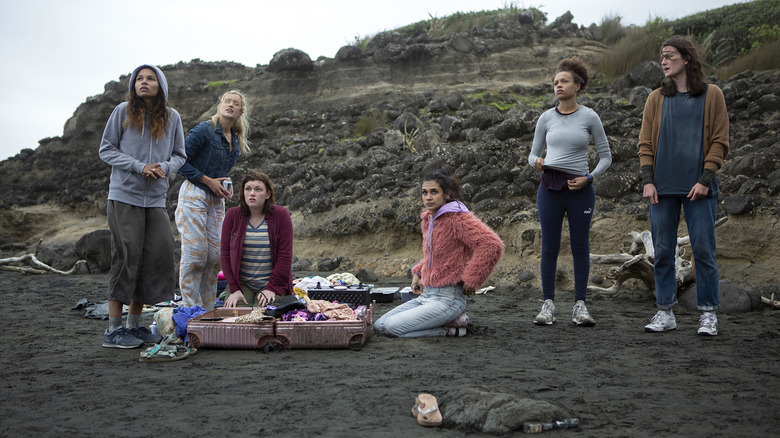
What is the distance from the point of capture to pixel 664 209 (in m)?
4.79

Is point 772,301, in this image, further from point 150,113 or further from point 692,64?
point 150,113

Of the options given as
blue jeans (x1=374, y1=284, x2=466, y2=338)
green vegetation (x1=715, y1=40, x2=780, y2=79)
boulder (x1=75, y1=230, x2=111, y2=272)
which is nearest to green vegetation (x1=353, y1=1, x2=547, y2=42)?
green vegetation (x1=715, y1=40, x2=780, y2=79)

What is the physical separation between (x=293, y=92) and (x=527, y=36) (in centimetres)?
828

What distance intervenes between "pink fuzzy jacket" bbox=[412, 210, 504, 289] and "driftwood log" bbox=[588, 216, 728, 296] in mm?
2924

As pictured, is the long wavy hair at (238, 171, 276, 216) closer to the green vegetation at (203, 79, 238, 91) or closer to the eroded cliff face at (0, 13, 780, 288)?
the eroded cliff face at (0, 13, 780, 288)

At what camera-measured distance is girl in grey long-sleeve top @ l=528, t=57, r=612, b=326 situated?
17.0 ft

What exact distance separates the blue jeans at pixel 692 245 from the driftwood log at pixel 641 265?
1.92m

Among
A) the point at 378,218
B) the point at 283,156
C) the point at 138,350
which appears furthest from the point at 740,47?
the point at 138,350

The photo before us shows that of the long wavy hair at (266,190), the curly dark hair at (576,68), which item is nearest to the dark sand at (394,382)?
the long wavy hair at (266,190)

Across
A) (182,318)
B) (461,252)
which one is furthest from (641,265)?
(182,318)

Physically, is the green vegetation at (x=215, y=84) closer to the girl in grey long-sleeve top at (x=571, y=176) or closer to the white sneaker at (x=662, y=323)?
the girl in grey long-sleeve top at (x=571, y=176)

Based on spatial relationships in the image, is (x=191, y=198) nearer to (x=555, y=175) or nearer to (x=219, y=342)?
(x=219, y=342)

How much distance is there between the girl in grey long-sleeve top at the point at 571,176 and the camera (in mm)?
5176

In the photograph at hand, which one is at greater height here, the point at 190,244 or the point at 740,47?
the point at 740,47
